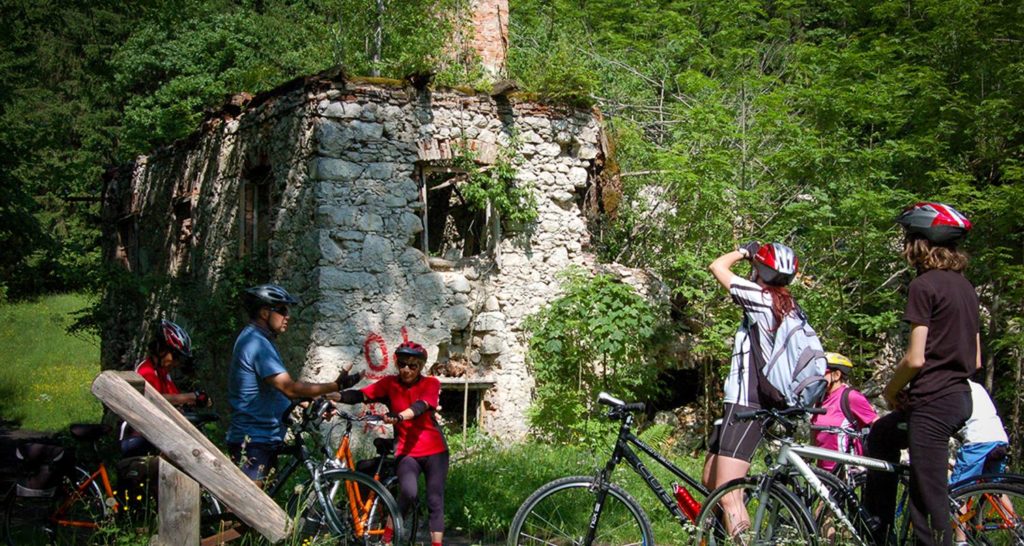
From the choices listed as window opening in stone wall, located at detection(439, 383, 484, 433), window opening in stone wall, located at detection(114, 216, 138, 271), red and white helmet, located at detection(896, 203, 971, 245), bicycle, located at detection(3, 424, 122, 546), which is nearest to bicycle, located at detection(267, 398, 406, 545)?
bicycle, located at detection(3, 424, 122, 546)

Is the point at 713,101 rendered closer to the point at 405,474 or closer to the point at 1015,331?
the point at 1015,331

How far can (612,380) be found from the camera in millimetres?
10586

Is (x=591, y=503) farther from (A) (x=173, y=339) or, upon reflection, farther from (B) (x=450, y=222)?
(B) (x=450, y=222)

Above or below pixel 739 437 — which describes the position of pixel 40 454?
below

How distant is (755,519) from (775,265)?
51.5 inches

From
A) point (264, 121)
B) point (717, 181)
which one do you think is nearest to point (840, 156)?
point (717, 181)

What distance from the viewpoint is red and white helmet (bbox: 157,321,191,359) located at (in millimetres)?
5918

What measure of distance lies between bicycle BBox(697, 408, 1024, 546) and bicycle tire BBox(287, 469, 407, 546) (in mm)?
1700

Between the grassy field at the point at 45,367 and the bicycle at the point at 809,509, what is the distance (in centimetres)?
1434

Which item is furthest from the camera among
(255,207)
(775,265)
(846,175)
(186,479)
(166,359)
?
(255,207)

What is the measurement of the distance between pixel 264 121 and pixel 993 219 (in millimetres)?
8973

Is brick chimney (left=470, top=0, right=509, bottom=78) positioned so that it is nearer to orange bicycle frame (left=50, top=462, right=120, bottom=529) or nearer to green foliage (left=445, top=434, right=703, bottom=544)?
green foliage (left=445, top=434, right=703, bottom=544)

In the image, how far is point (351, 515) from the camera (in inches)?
196

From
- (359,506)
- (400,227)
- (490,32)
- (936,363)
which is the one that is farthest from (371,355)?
(936,363)
